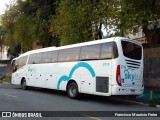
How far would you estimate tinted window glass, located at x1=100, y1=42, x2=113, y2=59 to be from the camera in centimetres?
1607

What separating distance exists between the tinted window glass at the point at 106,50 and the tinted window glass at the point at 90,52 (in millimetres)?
407

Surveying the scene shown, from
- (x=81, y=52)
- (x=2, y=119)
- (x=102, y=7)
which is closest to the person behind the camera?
(x=2, y=119)

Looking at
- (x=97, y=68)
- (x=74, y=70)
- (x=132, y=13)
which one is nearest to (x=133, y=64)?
(x=97, y=68)

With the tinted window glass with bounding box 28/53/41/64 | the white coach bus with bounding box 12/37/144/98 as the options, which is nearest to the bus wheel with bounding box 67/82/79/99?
the white coach bus with bounding box 12/37/144/98

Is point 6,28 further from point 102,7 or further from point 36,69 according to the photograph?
point 102,7

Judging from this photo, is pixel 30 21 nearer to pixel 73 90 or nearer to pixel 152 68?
pixel 152 68

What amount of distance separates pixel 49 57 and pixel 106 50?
621 centimetres

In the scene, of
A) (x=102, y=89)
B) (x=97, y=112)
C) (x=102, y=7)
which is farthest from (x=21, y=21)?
(x=97, y=112)

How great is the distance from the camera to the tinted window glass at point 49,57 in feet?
68.0

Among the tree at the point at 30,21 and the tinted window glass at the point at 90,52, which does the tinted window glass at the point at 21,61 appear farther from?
the tinted window glass at the point at 90,52

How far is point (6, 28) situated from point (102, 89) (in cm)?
2337

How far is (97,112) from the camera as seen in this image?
12922 mm

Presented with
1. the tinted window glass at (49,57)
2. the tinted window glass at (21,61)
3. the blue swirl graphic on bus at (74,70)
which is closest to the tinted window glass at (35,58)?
the tinted window glass at (49,57)

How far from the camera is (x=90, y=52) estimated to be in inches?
689
